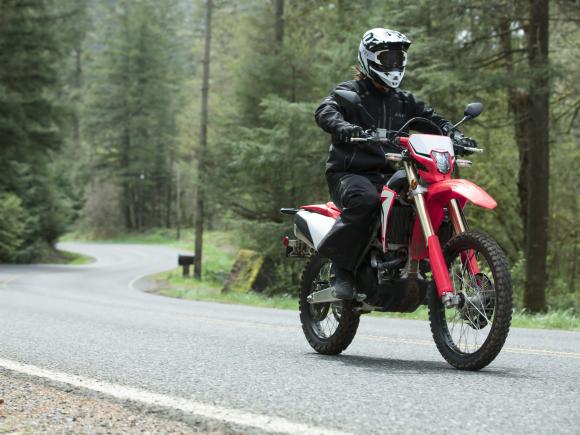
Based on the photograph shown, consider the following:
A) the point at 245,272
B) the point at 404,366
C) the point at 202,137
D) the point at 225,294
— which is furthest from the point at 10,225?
the point at 404,366

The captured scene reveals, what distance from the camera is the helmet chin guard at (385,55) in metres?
5.59

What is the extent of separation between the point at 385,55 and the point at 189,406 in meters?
3.04

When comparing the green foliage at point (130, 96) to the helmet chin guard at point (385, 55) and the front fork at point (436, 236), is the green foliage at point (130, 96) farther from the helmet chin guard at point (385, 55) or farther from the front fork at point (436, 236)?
the front fork at point (436, 236)

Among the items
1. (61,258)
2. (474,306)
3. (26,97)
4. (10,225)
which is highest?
(26,97)

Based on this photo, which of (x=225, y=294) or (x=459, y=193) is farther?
(x=225, y=294)

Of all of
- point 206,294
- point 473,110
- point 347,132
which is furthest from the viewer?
point 206,294

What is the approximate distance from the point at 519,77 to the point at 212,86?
34946 millimetres

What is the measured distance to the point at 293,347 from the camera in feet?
21.2

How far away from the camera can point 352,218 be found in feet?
18.0

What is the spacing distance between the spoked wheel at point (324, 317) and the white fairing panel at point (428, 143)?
129 cm

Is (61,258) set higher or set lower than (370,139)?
lower

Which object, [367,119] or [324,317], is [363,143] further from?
[324,317]

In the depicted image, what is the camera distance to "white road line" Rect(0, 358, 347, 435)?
3201 mm

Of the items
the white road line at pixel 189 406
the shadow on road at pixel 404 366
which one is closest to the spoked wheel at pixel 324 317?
the shadow on road at pixel 404 366
